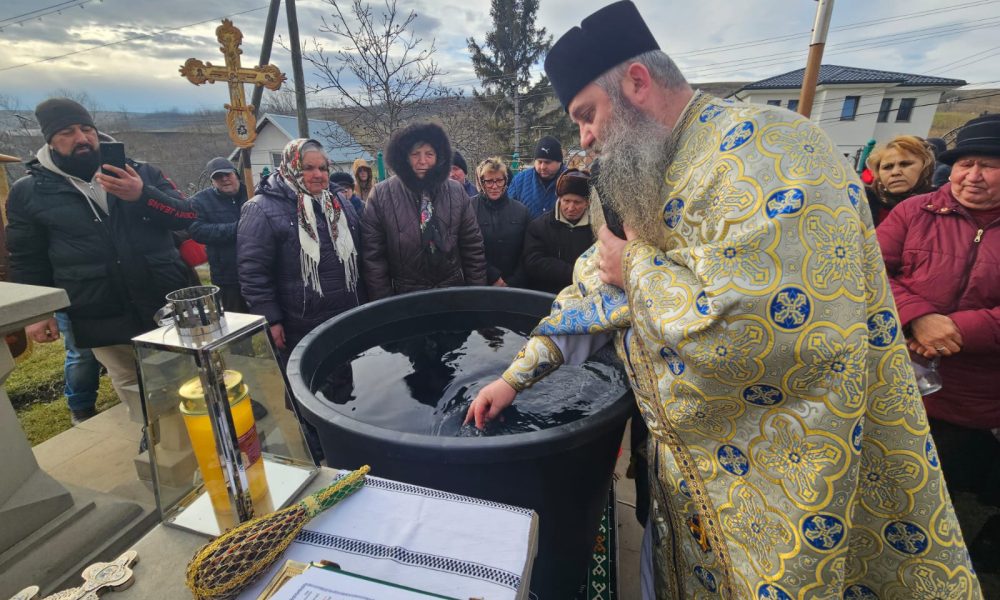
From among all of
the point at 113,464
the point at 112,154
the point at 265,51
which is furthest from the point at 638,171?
the point at 265,51

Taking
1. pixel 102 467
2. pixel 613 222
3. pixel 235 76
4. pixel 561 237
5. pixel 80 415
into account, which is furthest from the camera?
pixel 235 76

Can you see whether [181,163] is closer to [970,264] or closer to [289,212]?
[289,212]

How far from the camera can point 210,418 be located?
33.0 inches

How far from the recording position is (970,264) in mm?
1914

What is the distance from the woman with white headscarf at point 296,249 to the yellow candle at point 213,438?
199 cm

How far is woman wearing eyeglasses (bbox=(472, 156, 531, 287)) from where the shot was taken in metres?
3.85

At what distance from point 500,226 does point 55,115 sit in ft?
9.53

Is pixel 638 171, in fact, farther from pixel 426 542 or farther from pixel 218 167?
pixel 218 167

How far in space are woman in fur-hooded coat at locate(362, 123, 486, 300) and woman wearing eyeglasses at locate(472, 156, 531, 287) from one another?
534 millimetres

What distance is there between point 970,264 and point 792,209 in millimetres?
1728

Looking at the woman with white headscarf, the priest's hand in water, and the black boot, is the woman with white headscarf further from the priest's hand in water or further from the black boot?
the black boot

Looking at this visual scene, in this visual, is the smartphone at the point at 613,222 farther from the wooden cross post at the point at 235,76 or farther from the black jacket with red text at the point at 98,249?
the wooden cross post at the point at 235,76

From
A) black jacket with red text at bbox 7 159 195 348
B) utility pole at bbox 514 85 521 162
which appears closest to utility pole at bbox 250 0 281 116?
black jacket with red text at bbox 7 159 195 348

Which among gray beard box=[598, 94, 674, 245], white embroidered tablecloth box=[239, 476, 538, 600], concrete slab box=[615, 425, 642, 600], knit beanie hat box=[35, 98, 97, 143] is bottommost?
concrete slab box=[615, 425, 642, 600]
